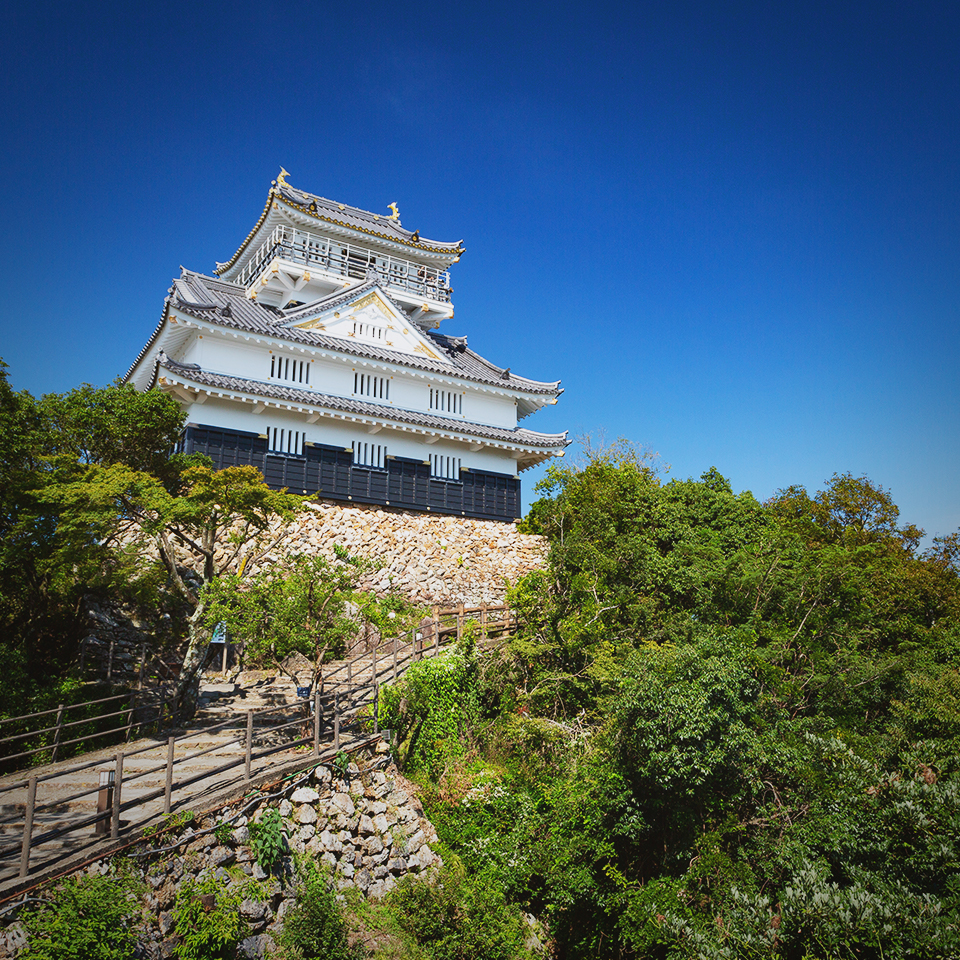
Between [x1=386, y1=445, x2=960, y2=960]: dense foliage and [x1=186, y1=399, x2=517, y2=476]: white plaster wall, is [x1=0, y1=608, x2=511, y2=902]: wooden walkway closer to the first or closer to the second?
[x1=386, y1=445, x2=960, y2=960]: dense foliage

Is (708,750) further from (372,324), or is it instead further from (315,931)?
(372,324)

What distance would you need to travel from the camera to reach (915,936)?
26.3 feet

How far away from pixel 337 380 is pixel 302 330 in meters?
2.27

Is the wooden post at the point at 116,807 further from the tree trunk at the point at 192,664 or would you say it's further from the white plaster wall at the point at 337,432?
the white plaster wall at the point at 337,432

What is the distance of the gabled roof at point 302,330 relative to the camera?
23391 mm

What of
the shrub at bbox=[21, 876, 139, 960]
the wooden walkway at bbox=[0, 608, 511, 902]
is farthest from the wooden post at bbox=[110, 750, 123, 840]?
the shrub at bbox=[21, 876, 139, 960]

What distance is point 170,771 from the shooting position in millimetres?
9328

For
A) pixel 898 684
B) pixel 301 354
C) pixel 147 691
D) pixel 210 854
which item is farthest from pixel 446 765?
pixel 301 354

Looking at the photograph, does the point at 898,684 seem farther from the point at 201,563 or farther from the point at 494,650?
the point at 201,563

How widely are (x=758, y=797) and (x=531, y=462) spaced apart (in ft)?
59.3

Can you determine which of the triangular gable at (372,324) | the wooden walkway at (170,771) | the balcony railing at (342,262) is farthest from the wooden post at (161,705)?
the balcony railing at (342,262)

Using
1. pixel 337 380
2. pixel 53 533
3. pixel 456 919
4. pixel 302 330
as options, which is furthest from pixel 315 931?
pixel 302 330

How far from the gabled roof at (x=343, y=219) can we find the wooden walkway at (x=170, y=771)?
2121cm

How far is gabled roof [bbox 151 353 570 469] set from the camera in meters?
21.3
